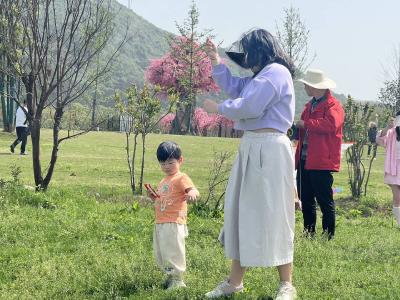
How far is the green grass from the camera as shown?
14.5 ft

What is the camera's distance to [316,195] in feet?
22.0

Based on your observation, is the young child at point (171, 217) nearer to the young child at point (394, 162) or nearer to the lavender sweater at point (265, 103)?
the lavender sweater at point (265, 103)

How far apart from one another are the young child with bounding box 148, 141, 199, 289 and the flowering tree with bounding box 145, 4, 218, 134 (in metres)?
36.6

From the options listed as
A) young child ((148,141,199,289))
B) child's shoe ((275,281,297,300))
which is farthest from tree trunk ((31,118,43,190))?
child's shoe ((275,281,297,300))

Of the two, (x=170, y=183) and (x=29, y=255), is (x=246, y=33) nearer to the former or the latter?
(x=170, y=183)

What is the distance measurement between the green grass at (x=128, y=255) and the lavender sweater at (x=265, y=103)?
4.07 feet

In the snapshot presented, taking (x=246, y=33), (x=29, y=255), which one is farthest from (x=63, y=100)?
(x=246, y=33)

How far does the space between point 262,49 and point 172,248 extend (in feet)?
5.37

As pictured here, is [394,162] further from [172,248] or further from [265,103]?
[265,103]

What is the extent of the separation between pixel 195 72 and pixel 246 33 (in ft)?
138

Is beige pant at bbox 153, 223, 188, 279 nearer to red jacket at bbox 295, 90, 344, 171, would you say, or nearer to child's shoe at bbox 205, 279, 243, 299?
child's shoe at bbox 205, 279, 243, 299

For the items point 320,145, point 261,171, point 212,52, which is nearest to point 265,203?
point 261,171

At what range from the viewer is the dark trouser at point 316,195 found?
6.61 metres

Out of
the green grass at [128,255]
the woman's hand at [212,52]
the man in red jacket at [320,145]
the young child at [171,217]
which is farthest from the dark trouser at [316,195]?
the woman's hand at [212,52]
